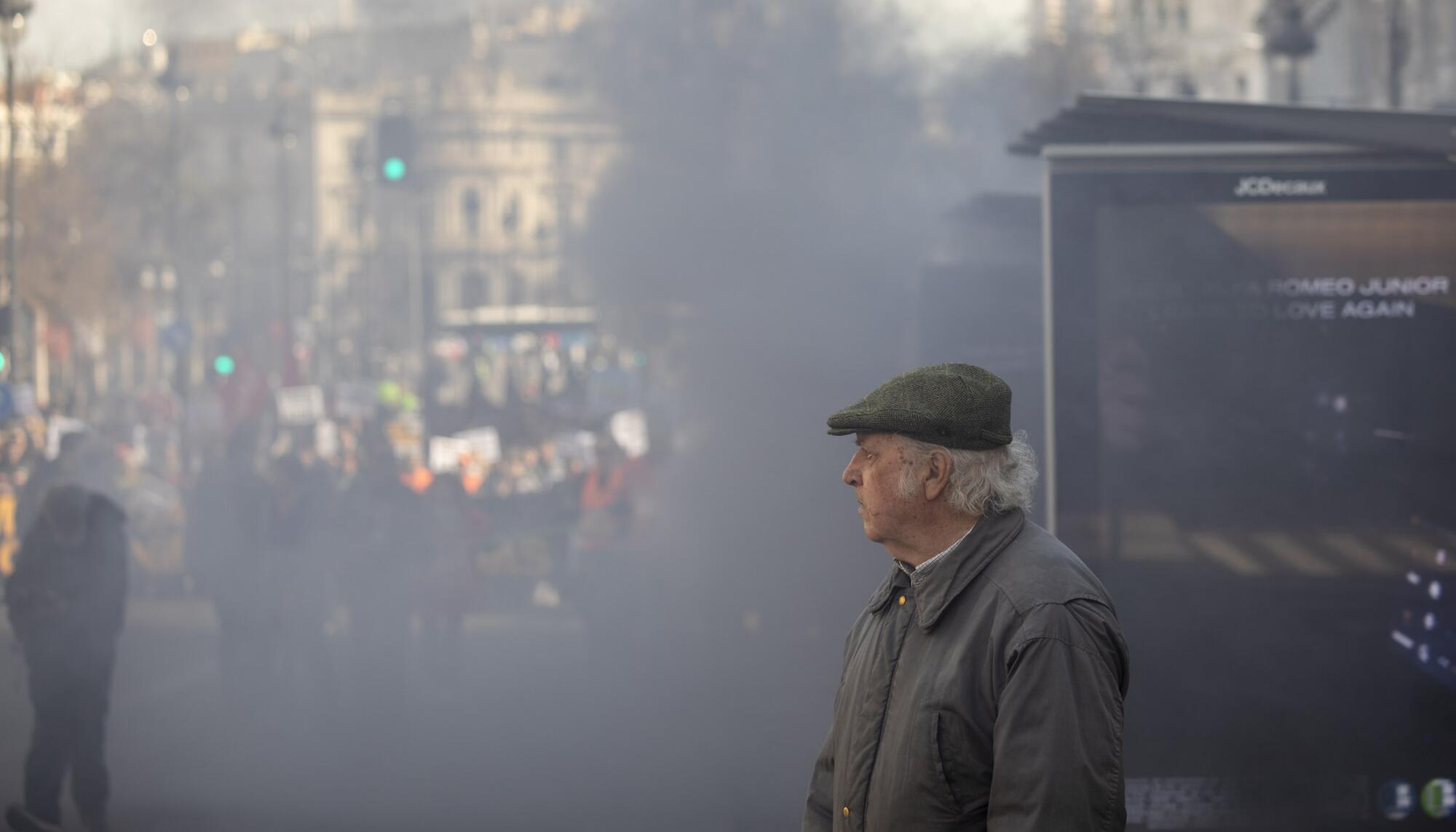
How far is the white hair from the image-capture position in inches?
86.4

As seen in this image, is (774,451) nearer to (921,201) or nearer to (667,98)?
(921,201)

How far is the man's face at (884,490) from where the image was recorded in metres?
2.24

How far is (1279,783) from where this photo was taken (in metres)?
4.21

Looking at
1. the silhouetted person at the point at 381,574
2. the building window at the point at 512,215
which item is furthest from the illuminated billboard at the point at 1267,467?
the building window at the point at 512,215

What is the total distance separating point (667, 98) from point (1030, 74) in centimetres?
484

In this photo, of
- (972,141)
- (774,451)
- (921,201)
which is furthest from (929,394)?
(972,141)

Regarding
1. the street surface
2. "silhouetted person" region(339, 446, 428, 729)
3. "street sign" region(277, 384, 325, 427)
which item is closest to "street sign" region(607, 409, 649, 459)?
"silhouetted person" region(339, 446, 428, 729)

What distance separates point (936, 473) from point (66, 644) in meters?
4.44

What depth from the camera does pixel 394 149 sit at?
11.0 metres

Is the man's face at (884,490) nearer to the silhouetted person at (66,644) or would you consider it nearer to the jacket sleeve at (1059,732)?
the jacket sleeve at (1059,732)

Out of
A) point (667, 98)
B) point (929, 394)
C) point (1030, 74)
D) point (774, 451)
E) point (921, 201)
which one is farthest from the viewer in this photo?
point (1030, 74)

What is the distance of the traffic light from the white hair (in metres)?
9.26

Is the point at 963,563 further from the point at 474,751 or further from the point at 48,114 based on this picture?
the point at 48,114

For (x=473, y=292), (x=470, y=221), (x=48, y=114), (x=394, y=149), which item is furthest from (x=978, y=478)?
(x=470, y=221)
